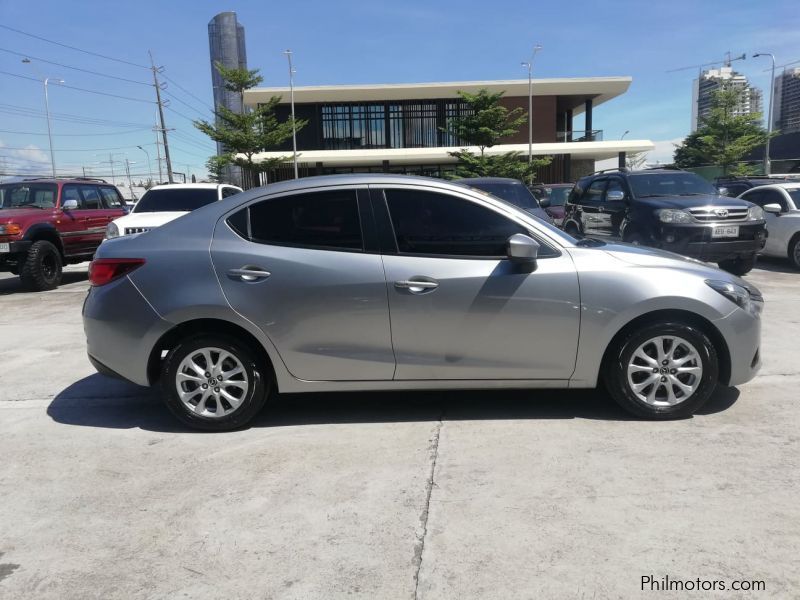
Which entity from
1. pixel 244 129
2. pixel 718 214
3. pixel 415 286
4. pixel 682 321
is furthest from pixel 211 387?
pixel 244 129

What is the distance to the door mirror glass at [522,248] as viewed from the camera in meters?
3.96

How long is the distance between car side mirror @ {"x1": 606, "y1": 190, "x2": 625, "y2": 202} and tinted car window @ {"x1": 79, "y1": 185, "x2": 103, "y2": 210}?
996cm

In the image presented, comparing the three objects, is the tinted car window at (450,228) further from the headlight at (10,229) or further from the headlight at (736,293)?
the headlight at (10,229)

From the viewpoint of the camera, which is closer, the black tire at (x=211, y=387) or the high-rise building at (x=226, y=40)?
the black tire at (x=211, y=387)

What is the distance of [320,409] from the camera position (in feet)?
15.4

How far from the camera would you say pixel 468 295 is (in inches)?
159

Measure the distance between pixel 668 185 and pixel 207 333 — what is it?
338 inches

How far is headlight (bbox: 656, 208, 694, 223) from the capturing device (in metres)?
9.23

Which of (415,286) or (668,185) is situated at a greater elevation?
(668,185)

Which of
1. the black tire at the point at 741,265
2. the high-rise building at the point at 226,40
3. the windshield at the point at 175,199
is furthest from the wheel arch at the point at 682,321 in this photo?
the high-rise building at the point at 226,40

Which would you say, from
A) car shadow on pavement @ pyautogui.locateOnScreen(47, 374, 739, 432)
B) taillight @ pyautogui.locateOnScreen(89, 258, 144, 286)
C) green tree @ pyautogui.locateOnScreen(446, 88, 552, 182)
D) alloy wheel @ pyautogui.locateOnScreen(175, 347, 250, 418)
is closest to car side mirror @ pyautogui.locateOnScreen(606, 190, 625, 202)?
car shadow on pavement @ pyautogui.locateOnScreen(47, 374, 739, 432)

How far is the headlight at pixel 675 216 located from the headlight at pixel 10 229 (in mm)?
10443

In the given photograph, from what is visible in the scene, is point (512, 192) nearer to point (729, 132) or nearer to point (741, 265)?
point (741, 265)

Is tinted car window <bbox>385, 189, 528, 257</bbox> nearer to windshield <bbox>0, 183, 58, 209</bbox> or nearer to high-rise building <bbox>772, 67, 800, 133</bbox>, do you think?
windshield <bbox>0, 183, 58, 209</bbox>
